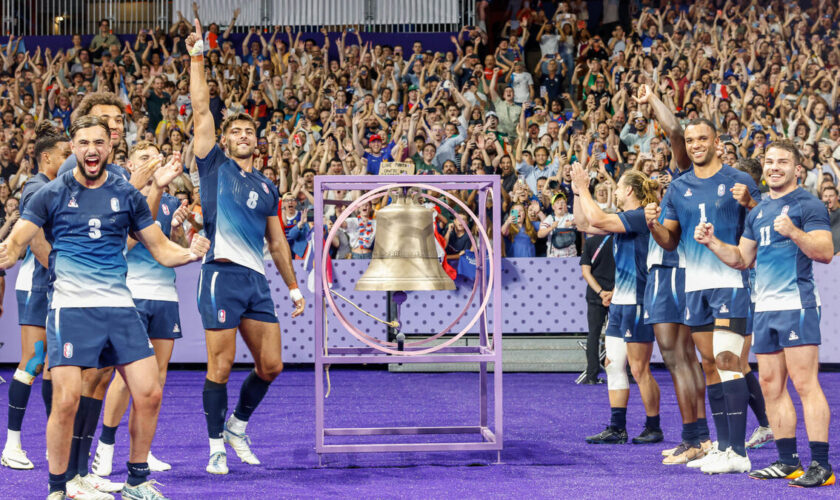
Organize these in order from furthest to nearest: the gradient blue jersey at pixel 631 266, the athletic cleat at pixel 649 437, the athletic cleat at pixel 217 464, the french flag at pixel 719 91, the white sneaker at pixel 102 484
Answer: the french flag at pixel 719 91 → the athletic cleat at pixel 649 437 → the gradient blue jersey at pixel 631 266 → the athletic cleat at pixel 217 464 → the white sneaker at pixel 102 484

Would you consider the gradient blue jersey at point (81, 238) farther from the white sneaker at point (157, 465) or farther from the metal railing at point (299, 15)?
the metal railing at point (299, 15)

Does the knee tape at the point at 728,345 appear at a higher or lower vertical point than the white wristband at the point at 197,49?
lower

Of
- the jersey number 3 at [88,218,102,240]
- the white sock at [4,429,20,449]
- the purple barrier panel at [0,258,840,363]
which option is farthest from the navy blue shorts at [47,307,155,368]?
the purple barrier panel at [0,258,840,363]

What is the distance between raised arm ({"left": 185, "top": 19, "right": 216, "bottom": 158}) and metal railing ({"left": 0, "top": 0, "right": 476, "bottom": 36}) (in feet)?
52.3

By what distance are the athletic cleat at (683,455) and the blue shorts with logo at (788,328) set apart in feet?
3.60

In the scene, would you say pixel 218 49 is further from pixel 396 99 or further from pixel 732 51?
pixel 732 51

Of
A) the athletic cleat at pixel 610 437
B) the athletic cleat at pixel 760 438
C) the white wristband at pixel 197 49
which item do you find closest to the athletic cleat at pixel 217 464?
the white wristband at pixel 197 49

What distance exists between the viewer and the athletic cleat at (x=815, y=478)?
561cm

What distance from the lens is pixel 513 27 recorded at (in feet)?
66.6

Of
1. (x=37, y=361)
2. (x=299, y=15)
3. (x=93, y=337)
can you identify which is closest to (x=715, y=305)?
(x=93, y=337)

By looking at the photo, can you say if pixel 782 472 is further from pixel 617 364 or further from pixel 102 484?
pixel 102 484

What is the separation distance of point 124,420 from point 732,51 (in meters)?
13.7

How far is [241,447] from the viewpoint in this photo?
21.7ft

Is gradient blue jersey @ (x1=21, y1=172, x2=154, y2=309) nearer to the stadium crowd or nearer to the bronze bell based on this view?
the bronze bell
